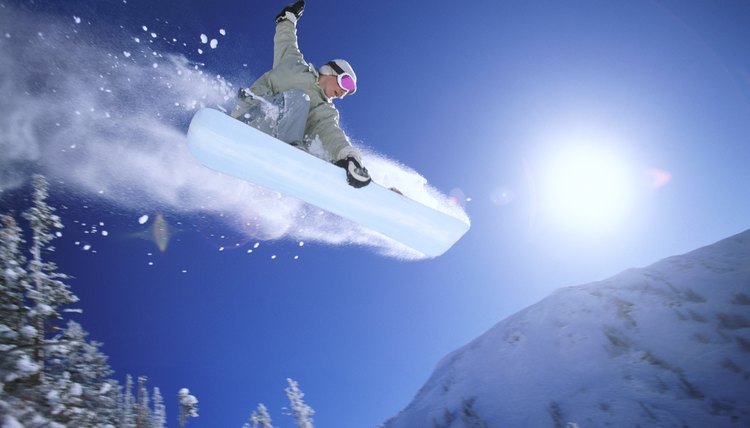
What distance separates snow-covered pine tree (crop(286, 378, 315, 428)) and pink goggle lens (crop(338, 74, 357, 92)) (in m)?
34.9

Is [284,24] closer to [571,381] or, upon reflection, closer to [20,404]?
[20,404]

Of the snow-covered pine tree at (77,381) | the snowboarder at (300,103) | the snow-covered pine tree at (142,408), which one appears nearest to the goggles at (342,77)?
the snowboarder at (300,103)

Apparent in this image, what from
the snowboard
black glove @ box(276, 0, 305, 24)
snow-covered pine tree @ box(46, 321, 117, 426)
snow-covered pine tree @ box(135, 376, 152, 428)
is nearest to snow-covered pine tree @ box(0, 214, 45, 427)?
snow-covered pine tree @ box(46, 321, 117, 426)

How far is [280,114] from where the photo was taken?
13.8 feet

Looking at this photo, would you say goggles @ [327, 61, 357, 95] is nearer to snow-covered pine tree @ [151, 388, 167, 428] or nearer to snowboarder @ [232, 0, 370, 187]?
snowboarder @ [232, 0, 370, 187]

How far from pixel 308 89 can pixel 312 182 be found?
1.20 meters

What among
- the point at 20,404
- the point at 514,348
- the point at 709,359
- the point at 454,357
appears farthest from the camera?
the point at 454,357

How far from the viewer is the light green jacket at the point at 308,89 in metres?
4.30

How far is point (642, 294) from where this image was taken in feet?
205

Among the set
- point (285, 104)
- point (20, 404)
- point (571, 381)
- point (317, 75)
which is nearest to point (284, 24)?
point (317, 75)

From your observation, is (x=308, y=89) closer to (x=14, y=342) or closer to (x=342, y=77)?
(x=342, y=77)

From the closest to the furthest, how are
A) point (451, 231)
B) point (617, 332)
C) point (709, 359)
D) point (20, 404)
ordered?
point (20, 404) → point (451, 231) → point (709, 359) → point (617, 332)

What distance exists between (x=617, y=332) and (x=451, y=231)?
232ft

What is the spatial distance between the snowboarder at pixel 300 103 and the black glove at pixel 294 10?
16cm
